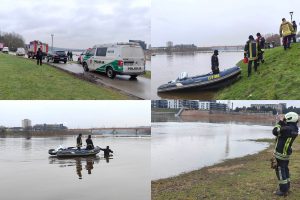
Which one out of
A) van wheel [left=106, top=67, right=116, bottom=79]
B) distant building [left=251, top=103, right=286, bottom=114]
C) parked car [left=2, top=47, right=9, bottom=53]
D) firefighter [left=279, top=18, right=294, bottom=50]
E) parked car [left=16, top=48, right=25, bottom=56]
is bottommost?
distant building [left=251, top=103, right=286, bottom=114]

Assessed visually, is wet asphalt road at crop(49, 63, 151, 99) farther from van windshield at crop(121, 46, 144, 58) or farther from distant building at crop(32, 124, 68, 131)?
distant building at crop(32, 124, 68, 131)

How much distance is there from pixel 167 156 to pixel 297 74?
222cm

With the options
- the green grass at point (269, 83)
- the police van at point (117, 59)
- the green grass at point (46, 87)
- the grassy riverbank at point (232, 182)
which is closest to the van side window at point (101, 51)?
the police van at point (117, 59)

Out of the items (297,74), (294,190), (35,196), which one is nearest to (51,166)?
(35,196)

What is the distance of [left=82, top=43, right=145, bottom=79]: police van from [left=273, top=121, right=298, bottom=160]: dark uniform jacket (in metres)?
2.14

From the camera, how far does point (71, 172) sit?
558 cm

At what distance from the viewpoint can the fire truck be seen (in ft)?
16.0

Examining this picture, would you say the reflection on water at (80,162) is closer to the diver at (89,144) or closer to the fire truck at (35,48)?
the diver at (89,144)

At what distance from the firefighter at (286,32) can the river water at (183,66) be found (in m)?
0.70

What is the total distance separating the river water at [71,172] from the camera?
495 centimetres

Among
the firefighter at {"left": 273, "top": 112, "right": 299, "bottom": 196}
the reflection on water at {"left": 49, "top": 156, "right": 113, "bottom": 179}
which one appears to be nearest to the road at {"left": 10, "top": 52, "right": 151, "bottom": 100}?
the reflection on water at {"left": 49, "top": 156, "right": 113, "bottom": 179}

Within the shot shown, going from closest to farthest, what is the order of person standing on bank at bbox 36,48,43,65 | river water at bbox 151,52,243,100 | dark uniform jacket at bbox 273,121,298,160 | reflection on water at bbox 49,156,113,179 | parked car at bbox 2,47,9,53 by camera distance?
dark uniform jacket at bbox 273,121,298,160 → river water at bbox 151,52,243,100 → reflection on water at bbox 49,156,113,179 → person standing on bank at bbox 36,48,43,65 → parked car at bbox 2,47,9,53

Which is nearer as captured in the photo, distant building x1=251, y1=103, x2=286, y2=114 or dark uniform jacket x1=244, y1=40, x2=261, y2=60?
distant building x1=251, y1=103, x2=286, y2=114

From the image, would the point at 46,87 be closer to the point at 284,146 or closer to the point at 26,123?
the point at 26,123
